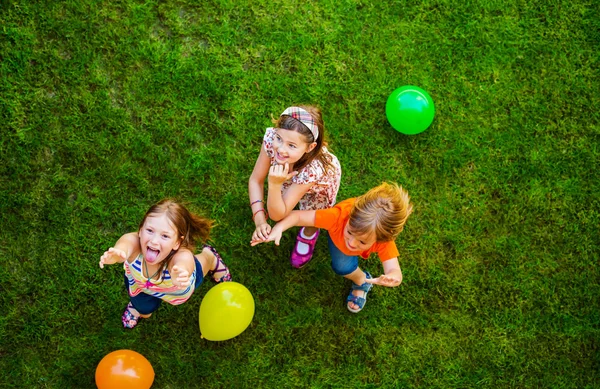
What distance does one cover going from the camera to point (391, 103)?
413 centimetres

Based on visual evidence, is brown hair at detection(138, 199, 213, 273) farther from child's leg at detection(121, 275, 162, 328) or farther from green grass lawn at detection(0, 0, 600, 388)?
green grass lawn at detection(0, 0, 600, 388)

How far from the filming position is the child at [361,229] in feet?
10.5

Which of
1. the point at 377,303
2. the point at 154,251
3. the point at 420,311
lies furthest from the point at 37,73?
the point at 420,311

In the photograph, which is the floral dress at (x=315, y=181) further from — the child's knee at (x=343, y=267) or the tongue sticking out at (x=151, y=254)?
the tongue sticking out at (x=151, y=254)

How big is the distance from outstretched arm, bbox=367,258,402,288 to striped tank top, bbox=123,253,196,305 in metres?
1.11

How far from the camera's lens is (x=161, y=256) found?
10.3 feet

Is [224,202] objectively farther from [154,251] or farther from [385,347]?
[385,347]

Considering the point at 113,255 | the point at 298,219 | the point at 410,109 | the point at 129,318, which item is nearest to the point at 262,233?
the point at 298,219

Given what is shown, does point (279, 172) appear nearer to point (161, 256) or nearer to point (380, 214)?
point (380, 214)

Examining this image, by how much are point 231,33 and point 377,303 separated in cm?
233

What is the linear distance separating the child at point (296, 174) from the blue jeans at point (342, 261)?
0.79ft

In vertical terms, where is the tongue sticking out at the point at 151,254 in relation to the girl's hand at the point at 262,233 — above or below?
below

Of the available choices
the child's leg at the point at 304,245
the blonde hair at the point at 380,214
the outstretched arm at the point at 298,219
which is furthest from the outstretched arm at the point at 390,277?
the child's leg at the point at 304,245

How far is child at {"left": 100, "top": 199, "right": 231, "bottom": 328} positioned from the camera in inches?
122
